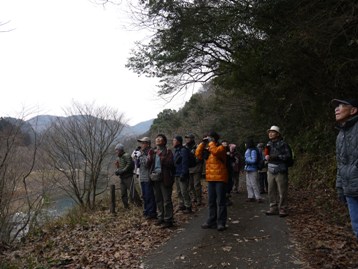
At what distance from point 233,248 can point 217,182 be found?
4.84 feet

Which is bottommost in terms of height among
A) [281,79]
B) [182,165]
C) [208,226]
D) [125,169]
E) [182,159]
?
[208,226]

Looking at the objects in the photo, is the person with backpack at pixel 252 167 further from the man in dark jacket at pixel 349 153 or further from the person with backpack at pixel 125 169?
the man in dark jacket at pixel 349 153

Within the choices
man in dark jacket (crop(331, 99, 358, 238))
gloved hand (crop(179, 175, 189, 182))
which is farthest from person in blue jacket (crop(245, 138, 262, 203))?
man in dark jacket (crop(331, 99, 358, 238))

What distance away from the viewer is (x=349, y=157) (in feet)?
13.0

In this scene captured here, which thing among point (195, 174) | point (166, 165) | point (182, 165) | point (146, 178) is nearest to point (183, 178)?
point (182, 165)

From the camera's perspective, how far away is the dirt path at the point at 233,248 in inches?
203

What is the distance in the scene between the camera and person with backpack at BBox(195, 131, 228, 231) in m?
6.85

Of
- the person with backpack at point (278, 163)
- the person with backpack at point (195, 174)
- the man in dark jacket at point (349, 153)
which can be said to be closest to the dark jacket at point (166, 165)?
the person with backpack at point (195, 174)

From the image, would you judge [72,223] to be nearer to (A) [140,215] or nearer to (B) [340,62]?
(A) [140,215]

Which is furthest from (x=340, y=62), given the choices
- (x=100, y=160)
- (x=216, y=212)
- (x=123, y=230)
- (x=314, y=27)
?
(x=100, y=160)

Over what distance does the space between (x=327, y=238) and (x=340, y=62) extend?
144 inches

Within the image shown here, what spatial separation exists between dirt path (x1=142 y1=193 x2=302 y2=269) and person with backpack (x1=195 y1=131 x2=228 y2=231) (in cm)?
23

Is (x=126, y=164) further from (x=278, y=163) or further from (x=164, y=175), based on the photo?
(x=278, y=163)

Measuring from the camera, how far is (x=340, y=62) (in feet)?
23.6
